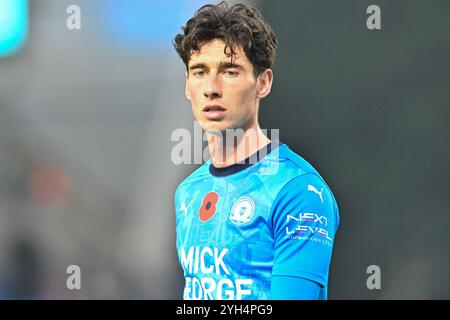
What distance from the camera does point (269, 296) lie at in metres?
3.76

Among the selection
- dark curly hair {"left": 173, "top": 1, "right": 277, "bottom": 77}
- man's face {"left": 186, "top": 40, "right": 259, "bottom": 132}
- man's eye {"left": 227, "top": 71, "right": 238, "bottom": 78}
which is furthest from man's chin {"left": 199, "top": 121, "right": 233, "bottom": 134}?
dark curly hair {"left": 173, "top": 1, "right": 277, "bottom": 77}

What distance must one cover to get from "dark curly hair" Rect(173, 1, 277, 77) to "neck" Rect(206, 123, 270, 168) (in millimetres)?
418

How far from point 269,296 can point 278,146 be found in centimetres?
101

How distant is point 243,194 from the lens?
13.4ft

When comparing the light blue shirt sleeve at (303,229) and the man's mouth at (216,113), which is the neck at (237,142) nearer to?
the man's mouth at (216,113)

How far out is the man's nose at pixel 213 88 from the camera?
163 inches

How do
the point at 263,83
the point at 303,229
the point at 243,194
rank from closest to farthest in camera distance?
the point at 303,229 < the point at 243,194 < the point at 263,83

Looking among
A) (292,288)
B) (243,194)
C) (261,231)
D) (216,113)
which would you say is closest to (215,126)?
(216,113)

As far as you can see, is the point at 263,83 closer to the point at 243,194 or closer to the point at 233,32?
the point at 233,32

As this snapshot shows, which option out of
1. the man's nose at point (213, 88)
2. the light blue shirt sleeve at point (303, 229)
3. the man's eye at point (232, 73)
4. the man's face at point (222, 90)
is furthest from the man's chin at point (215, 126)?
the light blue shirt sleeve at point (303, 229)

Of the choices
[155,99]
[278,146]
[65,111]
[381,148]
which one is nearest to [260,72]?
[278,146]

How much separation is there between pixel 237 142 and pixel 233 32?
0.73 meters

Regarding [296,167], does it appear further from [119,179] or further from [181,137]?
[119,179]
